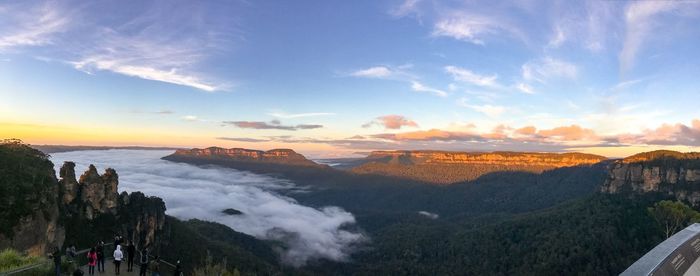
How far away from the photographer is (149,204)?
13350cm

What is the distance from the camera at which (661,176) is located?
587 feet

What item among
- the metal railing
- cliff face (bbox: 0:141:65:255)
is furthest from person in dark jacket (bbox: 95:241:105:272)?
cliff face (bbox: 0:141:65:255)

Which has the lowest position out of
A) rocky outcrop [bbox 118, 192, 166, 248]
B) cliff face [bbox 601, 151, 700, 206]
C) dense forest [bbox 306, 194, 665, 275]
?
dense forest [bbox 306, 194, 665, 275]

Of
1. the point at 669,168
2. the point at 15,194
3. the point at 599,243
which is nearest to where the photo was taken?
the point at 15,194

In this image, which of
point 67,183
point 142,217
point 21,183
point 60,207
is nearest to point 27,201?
point 21,183

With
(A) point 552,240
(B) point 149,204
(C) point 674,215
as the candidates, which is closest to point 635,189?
(A) point 552,240

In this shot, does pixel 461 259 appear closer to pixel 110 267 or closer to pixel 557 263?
pixel 557 263

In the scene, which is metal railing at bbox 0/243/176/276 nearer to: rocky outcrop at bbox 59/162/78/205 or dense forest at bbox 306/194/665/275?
rocky outcrop at bbox 59/162/78/205

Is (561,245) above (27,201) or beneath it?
beneath

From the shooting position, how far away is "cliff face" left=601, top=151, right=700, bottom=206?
168m

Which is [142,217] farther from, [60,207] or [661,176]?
[661,176]

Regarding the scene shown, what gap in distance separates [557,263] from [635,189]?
263 ft

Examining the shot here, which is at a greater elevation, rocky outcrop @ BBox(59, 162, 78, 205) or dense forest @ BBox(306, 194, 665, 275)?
rocky outcrop @ BBox(59, 162, 78, 205)

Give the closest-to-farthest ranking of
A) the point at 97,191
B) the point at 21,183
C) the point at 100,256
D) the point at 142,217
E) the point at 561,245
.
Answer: the point at 100,256, the point at 21,183, the point at 97,191, the point at 142,217, the point at 561,245
